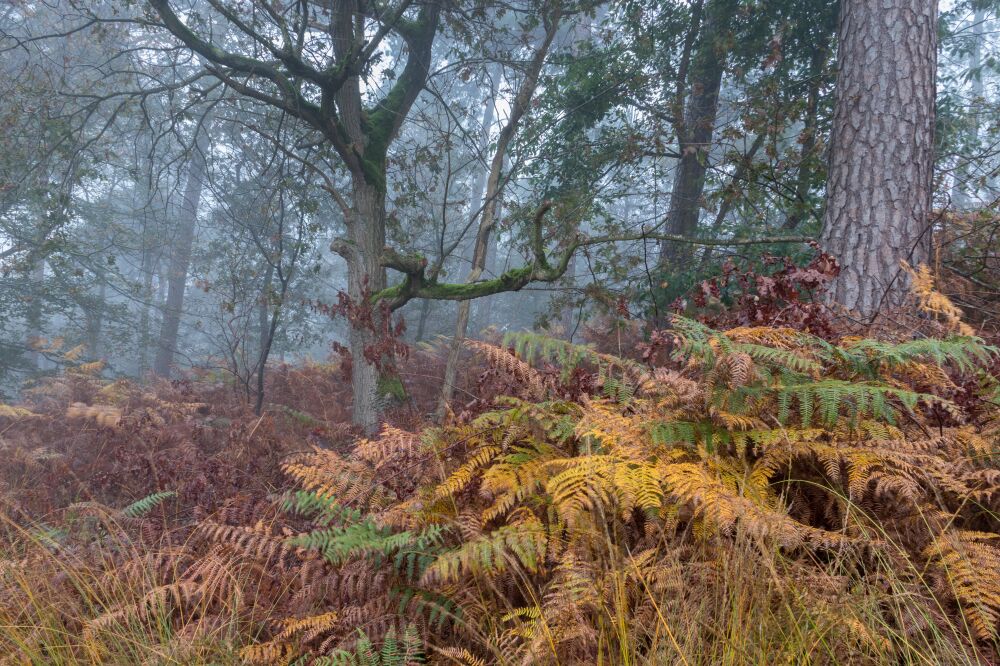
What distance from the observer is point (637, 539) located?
225 centimetres

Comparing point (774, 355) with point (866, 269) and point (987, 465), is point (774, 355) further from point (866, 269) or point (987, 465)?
point (866, 269)

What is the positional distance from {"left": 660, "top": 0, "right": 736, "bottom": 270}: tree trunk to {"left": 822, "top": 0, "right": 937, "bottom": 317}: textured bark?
2.26 metres

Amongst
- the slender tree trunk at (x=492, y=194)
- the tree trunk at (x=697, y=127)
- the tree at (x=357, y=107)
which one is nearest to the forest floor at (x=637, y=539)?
the tree at (x=357, y=107)

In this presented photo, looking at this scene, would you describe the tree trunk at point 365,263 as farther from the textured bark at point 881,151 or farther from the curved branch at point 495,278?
the textured bark at point 881,151

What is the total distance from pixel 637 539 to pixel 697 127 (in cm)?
659

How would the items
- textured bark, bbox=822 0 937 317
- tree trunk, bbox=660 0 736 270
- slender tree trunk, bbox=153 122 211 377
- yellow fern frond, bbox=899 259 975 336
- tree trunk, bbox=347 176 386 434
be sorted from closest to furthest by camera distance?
yellow fern frond, bbox=899 259 975 336
textured bark, bbox=822 0 937 317
tree trunk, bbox=347 176 386 434
tree trunk, bbox=660 0 736 270
slender tree trunk, bbox=153 122 211 377

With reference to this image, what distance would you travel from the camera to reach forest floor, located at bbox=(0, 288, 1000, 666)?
174 centimetres

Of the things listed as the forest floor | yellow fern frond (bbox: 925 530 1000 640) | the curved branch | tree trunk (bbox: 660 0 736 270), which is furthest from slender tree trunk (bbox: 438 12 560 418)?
yellow fern frond (bbox: 925 530 1000 640)

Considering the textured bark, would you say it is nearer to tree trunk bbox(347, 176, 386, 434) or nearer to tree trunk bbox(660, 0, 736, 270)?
tree trunk bbox(660, 0, 736, 270)

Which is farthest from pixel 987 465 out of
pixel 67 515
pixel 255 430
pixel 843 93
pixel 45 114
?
pixel 45 114

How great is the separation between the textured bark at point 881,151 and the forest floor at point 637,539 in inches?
35.6

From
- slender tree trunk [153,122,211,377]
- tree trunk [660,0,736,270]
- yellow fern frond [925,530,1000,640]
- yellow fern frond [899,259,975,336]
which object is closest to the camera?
yellow fern frond [925,530,1000,640]

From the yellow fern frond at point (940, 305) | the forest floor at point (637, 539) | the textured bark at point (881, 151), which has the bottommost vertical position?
the forest floor at point (637, 539)

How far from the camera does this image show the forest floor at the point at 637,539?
1.74 meters
